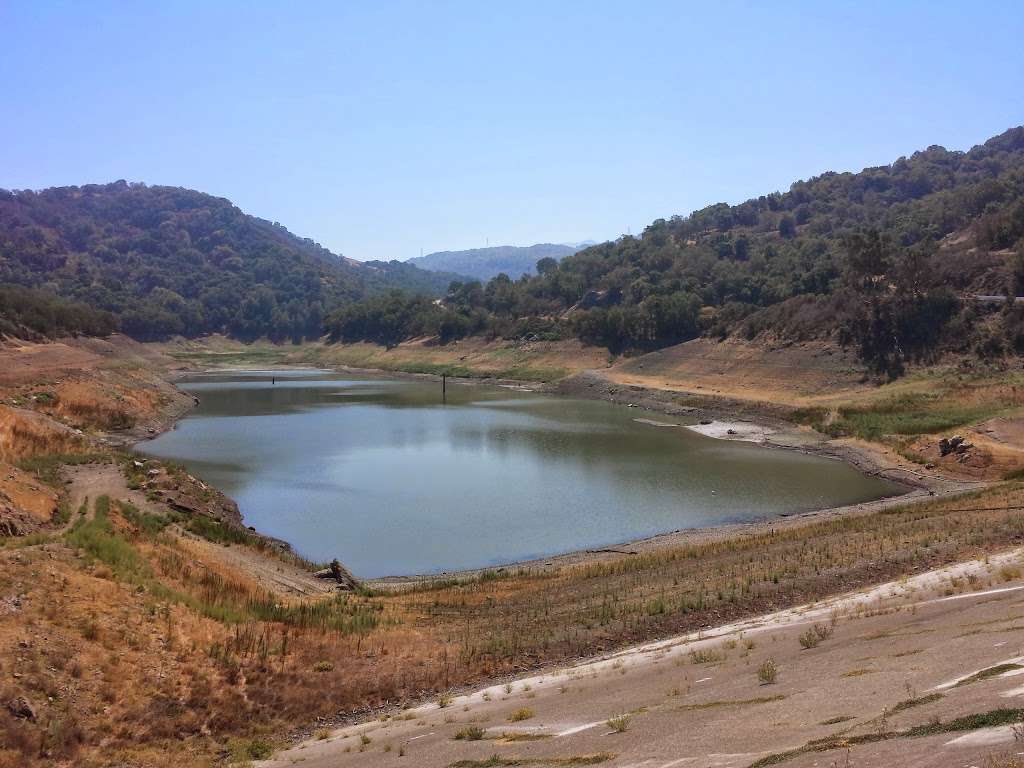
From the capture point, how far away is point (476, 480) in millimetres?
39938

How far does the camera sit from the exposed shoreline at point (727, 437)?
1000 inches

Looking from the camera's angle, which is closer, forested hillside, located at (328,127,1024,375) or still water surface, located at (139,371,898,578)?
still water surface, located at (139,371,898,578)

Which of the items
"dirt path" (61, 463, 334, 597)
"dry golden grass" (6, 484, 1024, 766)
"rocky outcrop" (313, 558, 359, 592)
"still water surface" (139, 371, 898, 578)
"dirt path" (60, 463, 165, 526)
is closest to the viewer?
"dry golden grass" (6, 484, 1024, 766)

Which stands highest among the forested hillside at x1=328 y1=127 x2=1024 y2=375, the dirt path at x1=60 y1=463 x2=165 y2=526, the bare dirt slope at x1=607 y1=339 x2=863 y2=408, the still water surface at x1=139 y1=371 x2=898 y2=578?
the forested hillside at x1=328 y1=127 x2=1024 y2=375

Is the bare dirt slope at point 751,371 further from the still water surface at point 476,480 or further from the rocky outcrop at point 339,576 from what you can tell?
the rocky outcrop at point 339,576

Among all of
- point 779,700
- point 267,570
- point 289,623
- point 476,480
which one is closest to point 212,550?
point 267,570

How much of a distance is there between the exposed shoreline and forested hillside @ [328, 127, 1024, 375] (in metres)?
10.9

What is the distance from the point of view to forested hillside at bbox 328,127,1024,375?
6231 centimetres

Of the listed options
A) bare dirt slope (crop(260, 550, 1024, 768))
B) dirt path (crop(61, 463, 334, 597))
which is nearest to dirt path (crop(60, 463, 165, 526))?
dirt path (crop(61, 463, 334, 597))

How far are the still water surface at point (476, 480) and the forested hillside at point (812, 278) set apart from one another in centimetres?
2068

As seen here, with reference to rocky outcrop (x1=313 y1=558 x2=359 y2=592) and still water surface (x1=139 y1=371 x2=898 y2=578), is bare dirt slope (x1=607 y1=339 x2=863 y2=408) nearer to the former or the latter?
still water surface (x1=139 y1=371 x2=898 y2=578)

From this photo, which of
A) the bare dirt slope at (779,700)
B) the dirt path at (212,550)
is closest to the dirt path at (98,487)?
the dirt path at (212,550)

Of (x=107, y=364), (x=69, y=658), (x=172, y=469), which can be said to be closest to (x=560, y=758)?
(x=69, y=658)

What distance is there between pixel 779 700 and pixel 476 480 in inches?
1231
